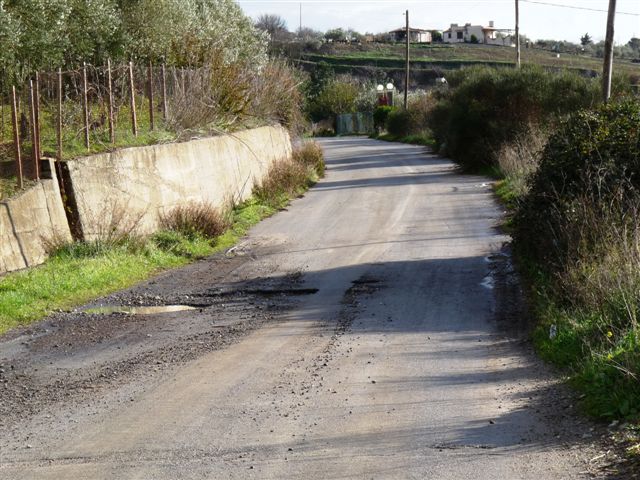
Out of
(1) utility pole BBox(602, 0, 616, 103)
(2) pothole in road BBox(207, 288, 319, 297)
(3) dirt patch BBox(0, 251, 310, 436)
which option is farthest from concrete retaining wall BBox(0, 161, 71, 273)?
(1) utility pole BBox(602, 0, 616, 103)

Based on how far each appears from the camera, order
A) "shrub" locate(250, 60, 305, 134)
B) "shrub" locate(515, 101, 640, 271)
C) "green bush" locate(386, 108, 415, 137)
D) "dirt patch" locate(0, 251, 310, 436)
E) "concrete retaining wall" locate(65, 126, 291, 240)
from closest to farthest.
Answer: "dirt patch" locate(0, 251, 310, 436) < "shrub" locate(515, 101, 640, 271) < "concrete retaining wall" locate(65, 126, 291, 240) < "shrub" locate(250, 60, 305, 134) < "green bush" locate(386, 108, 415, 137)

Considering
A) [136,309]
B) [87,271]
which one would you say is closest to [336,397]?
[136,309]

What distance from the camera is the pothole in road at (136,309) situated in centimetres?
1235

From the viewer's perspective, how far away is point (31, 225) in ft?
46.4

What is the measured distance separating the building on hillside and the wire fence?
120353 mm

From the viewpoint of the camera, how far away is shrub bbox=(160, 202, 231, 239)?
18484 millimetres

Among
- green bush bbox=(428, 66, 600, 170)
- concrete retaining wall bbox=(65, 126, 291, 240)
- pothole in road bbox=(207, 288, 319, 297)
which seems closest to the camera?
pothole in road bbox=(207, 288, 319, 297)

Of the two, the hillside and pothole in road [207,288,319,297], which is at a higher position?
the hillside

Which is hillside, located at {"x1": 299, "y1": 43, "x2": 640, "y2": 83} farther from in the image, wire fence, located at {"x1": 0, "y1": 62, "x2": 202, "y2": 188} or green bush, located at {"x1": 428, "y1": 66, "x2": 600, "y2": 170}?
wire fence, located at {"x1": 0, "y1": 62, "x2": 202, "y2": 188}

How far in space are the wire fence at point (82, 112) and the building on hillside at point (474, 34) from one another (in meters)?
120

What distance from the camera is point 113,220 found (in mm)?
16172

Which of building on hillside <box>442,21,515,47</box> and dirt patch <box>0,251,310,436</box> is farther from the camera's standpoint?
building on hillside <box>442,21,515,47</box>

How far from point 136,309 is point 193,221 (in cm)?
633

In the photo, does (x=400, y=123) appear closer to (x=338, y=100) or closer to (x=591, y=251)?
(x=338, y=100)
